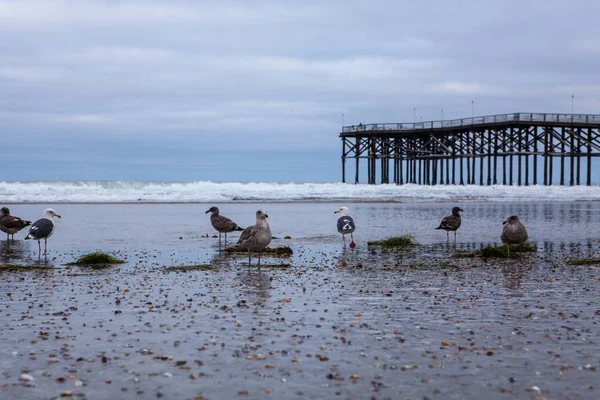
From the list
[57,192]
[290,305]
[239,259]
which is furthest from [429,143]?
[290,305]

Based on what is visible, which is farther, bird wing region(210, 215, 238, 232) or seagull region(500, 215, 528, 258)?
bird wing region(210, 215, 238, 232)

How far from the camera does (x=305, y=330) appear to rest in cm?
684

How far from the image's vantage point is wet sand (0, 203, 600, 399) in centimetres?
507

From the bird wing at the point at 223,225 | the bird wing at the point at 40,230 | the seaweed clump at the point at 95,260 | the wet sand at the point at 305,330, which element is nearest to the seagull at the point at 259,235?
the wet sand at the point at 305,330

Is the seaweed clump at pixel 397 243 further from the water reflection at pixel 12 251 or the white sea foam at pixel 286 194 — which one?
the white sea foam at pixel 286 194

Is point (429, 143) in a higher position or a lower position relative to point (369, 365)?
higher

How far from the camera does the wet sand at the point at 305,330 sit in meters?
5.07

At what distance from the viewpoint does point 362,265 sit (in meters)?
12.6

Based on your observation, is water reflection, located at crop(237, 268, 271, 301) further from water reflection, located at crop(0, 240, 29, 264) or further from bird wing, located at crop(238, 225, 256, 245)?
water reflection, located at crop(0, 240, 29, 264)

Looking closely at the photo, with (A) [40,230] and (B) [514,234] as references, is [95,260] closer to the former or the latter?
(A) [40,230]

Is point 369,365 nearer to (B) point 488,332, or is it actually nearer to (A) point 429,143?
(B) point 488,332

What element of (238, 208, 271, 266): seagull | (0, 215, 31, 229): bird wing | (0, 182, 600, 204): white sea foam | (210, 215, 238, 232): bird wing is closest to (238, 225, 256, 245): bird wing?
(238, 208, 271, 266): seagull

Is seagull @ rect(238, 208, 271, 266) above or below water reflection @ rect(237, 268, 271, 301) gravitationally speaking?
above

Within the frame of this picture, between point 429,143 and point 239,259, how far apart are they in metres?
54.3
